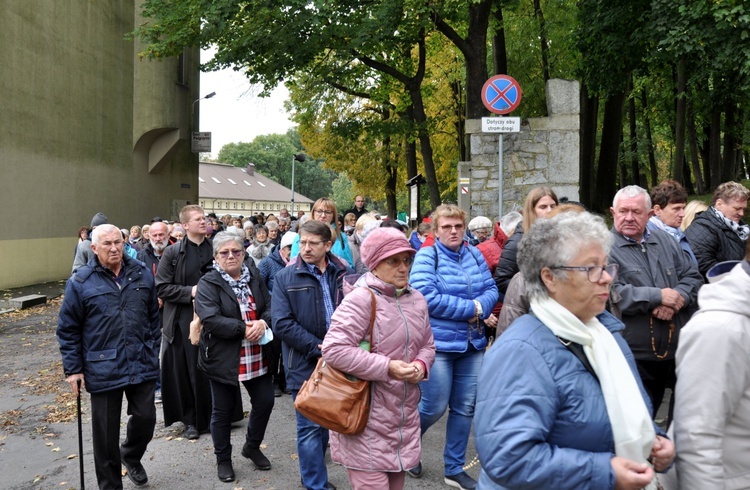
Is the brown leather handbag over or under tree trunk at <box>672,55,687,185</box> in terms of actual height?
under

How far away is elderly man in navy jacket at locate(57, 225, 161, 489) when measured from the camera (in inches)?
189

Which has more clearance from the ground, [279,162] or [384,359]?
[279,162]

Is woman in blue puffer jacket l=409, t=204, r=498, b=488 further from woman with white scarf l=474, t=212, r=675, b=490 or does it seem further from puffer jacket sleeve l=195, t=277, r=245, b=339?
woman with white scarf l=474, t=212, r=675, b=490

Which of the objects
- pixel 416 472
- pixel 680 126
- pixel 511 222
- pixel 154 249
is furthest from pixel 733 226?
pixel 680 126

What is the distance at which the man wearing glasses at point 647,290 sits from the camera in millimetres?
4250

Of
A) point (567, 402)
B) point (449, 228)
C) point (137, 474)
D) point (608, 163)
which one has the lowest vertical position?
point (137, 474)

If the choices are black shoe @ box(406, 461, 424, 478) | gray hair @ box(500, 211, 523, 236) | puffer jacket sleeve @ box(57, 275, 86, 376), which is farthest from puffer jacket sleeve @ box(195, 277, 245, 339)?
gray hair @ box(500, 211, 523, 236)

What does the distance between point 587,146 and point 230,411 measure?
1755 cm

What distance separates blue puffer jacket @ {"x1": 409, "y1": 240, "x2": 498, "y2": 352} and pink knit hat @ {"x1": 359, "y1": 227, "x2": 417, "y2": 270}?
108cm

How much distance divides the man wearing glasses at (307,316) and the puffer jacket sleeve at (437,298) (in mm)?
598

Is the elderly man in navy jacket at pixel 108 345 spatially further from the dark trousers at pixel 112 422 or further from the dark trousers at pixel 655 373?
the dark trousers at pixel 655 373

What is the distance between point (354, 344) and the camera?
3674 mm

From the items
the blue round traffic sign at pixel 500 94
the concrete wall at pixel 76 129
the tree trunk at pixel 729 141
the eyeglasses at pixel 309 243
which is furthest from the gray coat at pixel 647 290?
the tree trunk at pixel 729 141

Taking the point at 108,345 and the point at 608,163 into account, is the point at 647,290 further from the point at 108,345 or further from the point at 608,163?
the point at 608,163
